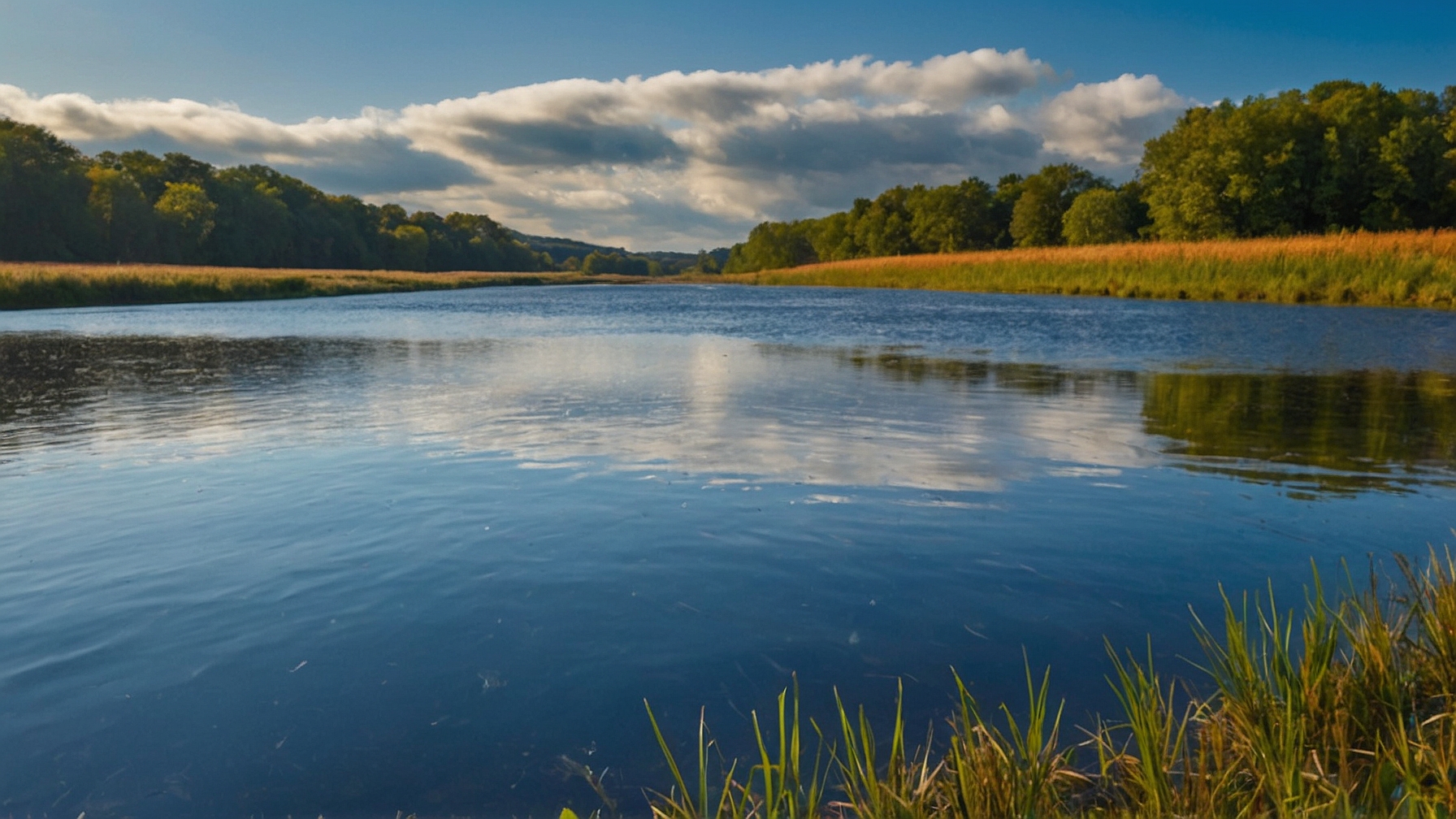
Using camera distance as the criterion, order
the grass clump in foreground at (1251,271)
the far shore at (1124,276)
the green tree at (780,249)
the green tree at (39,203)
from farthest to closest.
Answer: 1. the green tree at (780,249)
2. the green tree at (39,203)
3. the far shore at (1124,276)
4. the grass clump in foreground at (1251,271)

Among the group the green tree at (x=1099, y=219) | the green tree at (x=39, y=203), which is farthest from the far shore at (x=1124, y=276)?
the green tree at (x=39, y=203)

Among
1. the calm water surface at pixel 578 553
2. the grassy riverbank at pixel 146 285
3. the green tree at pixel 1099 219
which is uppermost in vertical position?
the green tree at pixel 1099 219

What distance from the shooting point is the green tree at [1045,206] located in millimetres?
93688

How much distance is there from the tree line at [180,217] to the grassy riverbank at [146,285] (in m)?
26.0

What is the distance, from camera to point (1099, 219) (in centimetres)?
7900

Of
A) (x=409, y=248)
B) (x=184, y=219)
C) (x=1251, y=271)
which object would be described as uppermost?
(x=409, y=248)

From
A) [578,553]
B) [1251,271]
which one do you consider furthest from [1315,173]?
[578,553]

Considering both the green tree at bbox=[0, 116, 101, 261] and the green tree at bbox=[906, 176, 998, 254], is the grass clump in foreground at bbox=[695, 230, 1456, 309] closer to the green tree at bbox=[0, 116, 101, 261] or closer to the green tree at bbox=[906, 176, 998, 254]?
the green tree at bbox=[906, 176, 998, 254]

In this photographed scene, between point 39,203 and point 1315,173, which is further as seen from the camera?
point 39,203

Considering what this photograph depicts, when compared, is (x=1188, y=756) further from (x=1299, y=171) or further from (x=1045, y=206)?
(x=1045, y=206)

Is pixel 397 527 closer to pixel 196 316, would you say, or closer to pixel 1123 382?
pixel 1123 382

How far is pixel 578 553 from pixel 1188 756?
3749 millimetres

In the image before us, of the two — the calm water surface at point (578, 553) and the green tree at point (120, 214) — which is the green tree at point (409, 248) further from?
the calm water surface at point (578, 553)

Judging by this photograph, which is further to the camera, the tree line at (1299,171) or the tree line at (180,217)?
the tree line at (180,217)
